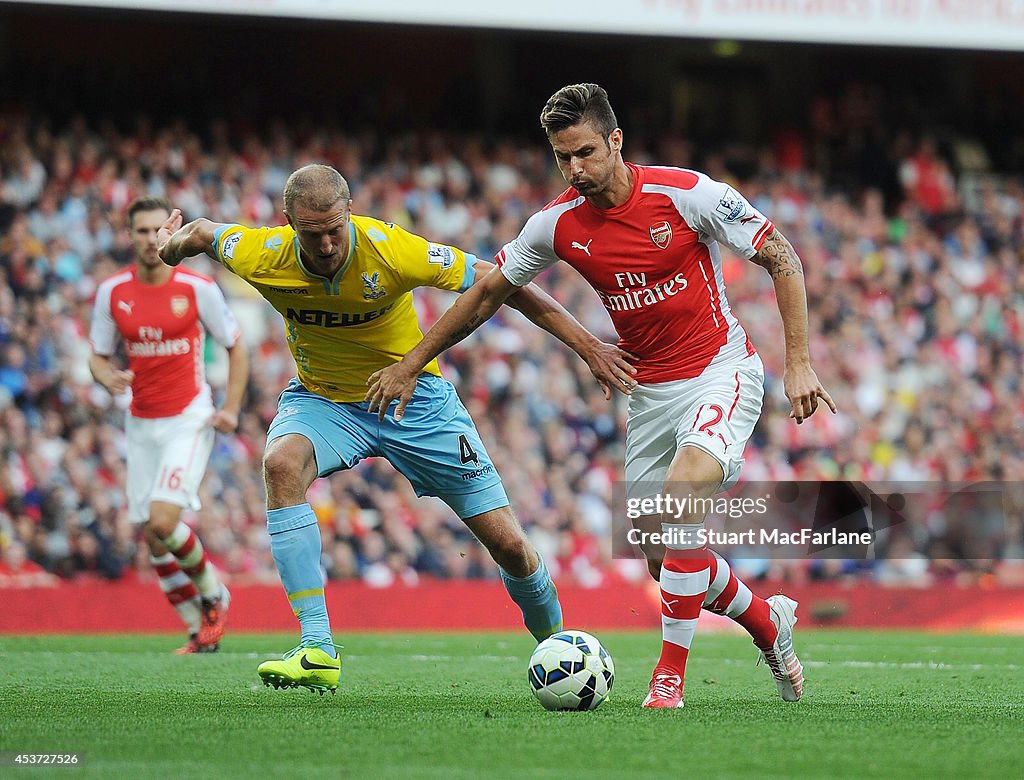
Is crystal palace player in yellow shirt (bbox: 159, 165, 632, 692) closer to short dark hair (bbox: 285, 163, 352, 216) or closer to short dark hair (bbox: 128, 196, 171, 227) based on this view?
short dark hair (bbox: 285, 163, 352, 216)

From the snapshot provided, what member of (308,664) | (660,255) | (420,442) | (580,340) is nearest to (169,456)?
(420,442)

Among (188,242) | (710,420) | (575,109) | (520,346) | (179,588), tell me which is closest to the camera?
(575,109)

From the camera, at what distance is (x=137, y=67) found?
64.3 ft

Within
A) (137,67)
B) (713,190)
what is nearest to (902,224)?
(137,67)

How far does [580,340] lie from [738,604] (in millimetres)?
1379

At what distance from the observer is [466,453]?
22.7ft

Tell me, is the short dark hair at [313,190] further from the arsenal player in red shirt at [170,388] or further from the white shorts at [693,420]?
the arsenal player in red shirt at [170,388]

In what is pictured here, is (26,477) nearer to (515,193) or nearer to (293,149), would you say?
(293,149)

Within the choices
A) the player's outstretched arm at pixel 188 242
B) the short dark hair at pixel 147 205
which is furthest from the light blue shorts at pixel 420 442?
the short dark hair at pixel 147 205

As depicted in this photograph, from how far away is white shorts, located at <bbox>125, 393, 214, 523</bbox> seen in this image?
32.0 ft

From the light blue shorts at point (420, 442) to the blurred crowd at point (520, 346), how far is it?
24.6ft

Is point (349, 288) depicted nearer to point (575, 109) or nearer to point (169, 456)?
point (575, 109)

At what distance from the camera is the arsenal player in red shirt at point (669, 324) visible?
20.4ft

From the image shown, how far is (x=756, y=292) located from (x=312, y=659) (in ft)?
45.7
